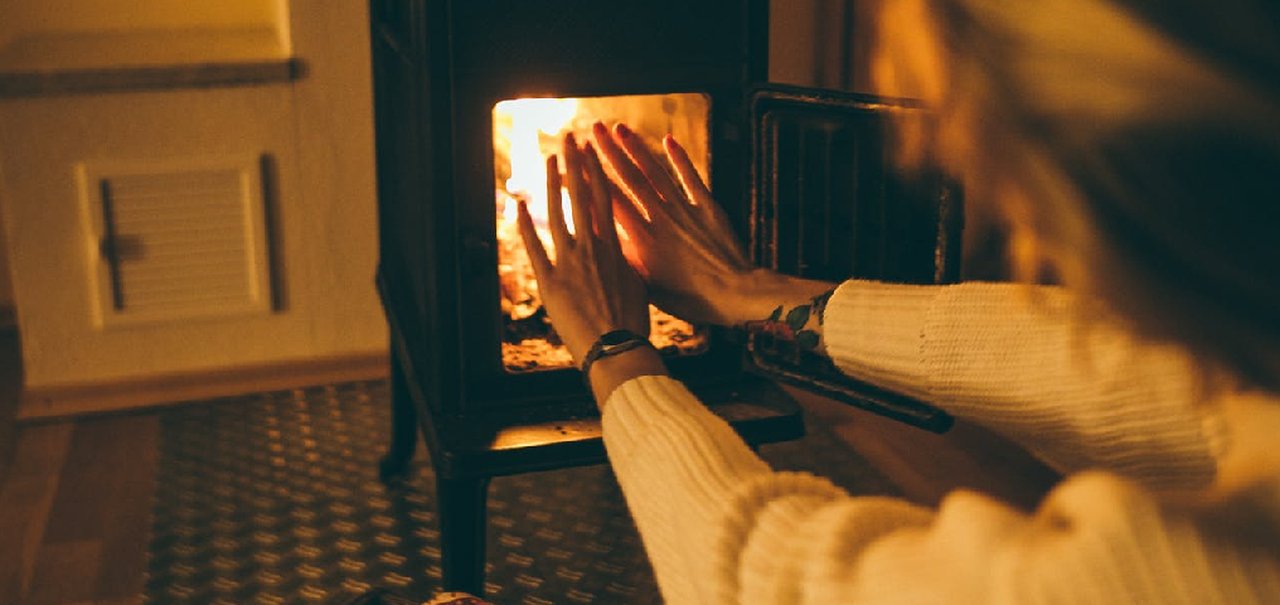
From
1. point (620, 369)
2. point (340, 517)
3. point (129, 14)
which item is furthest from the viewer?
point (129, 14)

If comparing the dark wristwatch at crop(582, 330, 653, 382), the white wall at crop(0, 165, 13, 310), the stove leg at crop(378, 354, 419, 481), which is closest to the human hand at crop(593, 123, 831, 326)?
the dark wristwatch at crop(582, 330, 653, 382)

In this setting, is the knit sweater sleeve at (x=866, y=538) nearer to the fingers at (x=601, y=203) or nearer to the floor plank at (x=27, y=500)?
the fingers at (x=601, y=203)

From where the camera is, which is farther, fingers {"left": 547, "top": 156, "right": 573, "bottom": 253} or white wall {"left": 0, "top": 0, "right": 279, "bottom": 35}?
white wall {"left": 0, "top": 0, "right": 279, "bottom": 35}

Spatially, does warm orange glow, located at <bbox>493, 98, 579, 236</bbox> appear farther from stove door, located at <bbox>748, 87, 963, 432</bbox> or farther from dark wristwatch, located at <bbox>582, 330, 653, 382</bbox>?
dark wristwatch, located at <bbox>582, 330, 653, 382</bbox>

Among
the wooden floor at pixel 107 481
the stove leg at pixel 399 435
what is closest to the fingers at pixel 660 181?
the stove leg at pixel 399 435

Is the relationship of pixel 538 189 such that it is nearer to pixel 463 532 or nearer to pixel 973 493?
pixel 463 532

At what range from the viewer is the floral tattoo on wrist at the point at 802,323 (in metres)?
1.03

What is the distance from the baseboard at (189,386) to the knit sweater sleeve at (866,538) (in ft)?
5.49

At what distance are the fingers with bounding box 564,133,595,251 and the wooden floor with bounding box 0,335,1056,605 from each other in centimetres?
97

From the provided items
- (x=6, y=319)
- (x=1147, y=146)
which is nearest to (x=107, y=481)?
(x=6, y=319)

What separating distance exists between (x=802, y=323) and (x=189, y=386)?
1587 mm

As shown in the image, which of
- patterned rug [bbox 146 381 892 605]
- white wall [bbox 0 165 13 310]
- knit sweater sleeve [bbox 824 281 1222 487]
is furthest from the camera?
white wall [bbox 0 165 13 310]

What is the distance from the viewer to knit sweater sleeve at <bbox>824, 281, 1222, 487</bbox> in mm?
774

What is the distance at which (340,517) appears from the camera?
6.21 ft
